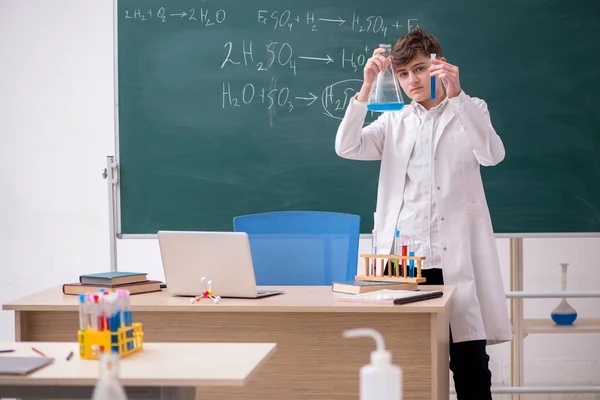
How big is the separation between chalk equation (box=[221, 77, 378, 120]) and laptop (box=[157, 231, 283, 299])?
55.4 inches

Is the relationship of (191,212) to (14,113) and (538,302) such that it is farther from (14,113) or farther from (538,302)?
(538,302)

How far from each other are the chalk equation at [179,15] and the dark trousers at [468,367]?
1.62 metres

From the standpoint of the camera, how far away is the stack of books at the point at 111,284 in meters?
2.52

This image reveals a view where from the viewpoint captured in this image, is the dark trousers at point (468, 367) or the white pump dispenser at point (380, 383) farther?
the dark trousers at point (468, 367)

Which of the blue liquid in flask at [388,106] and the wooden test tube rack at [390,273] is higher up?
the blue liquid in flask at [388,106]

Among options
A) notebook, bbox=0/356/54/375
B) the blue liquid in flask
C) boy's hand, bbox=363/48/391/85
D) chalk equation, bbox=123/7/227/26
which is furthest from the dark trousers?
chalk equation, bbox=123/7/227/26

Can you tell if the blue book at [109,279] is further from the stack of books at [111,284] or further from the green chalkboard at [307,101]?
the green chalkboard at [307,101]

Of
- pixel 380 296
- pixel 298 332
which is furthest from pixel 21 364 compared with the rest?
pixel 380 296

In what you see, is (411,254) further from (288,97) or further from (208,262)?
(288,97)

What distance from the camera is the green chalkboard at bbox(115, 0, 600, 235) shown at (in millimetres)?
3662

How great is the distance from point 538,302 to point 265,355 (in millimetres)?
3059

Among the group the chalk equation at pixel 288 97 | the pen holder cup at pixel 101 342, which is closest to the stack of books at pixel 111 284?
the pen holder cup at pixel 101 342

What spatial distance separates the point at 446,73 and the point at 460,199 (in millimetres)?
437

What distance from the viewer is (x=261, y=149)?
12.2 feet
